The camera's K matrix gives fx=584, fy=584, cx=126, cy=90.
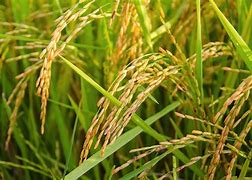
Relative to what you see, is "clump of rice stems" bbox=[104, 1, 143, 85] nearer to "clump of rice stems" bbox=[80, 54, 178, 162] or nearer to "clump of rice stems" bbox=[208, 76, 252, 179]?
"clump of rice stems" bbox=[80, 54, 178, 162]

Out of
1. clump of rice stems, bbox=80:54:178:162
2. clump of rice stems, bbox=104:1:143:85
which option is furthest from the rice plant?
clump of rice stems, bbox=80:54:178:162

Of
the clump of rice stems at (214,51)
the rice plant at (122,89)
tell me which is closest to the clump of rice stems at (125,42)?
the rice plant at (122,89)

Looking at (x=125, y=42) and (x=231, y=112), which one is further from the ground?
(x=125, y=42)

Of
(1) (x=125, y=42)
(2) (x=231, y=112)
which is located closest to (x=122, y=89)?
(1) (x=125, y=42)

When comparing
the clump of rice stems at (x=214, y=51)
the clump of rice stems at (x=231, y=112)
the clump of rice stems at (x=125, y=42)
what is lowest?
the clump of rice stems at (x=231, y=112)

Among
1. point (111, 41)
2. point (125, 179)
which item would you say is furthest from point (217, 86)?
point (125, 179)

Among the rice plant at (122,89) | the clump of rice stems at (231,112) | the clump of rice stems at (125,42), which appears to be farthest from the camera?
the rice plant at (122,89)

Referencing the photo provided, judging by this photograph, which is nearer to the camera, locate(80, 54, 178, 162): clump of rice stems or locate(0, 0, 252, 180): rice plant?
locate(80, 54, 178, 162): clump of rice stems

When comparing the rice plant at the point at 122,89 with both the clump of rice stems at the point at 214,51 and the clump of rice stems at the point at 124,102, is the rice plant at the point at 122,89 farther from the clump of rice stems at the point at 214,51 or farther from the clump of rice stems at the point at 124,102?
the clump of rice stems at the point at 124,102

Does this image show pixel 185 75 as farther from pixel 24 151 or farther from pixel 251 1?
pixel 24 151

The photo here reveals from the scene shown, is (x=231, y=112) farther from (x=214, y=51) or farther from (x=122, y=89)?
(x=122, y=89)

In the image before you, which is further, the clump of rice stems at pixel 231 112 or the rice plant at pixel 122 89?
the rice plant at pixel 122 89
